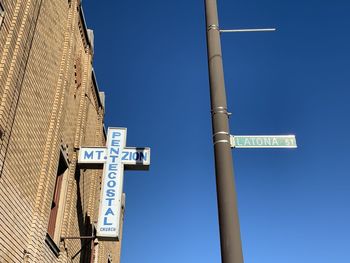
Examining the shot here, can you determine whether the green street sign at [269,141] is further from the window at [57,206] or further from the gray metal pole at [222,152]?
the window at [57,206]

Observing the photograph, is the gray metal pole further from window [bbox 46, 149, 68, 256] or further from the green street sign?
window [bbox 46, 149, 68, 256]

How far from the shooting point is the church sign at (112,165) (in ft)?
41.3

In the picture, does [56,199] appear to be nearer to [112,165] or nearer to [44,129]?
[112,165]

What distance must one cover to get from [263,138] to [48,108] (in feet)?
24.6

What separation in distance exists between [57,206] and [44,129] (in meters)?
2.70

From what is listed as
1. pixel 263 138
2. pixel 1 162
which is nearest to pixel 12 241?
pixel 1 162

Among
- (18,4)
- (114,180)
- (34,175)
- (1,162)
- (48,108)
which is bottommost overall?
(1,162)

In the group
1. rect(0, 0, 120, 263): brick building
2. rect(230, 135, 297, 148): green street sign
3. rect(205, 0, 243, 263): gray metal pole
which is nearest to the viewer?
rect(205, 0, 243, 263): gray metal pole

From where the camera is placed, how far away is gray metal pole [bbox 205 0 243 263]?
481 cm

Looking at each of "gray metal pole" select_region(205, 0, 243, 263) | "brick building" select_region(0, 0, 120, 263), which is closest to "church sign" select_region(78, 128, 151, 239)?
"brick building" select_region(0, 0, 120, 263)

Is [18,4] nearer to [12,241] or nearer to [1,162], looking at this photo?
[1,162]

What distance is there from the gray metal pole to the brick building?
4.58 metres

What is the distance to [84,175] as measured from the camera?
16531 mm

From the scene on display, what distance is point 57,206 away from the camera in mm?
13008
